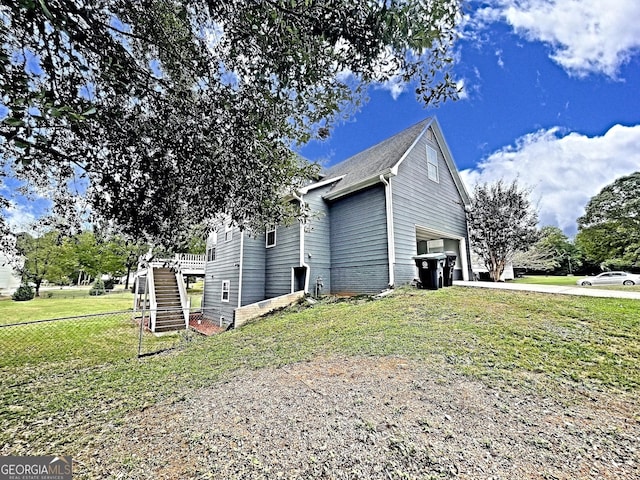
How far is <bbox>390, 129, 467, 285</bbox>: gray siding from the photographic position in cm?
904

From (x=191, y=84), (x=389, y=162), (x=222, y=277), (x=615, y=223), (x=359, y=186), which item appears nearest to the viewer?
(x=191, y=84)

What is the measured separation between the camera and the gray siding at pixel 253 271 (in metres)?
11.4

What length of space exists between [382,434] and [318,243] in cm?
836

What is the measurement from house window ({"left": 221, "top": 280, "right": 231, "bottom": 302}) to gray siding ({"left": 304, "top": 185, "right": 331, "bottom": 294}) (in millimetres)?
4751

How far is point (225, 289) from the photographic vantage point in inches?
505

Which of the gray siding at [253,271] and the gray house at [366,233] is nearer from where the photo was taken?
the gray house at [366,233]

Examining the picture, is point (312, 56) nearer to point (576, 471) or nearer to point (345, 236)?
point (576, 471)

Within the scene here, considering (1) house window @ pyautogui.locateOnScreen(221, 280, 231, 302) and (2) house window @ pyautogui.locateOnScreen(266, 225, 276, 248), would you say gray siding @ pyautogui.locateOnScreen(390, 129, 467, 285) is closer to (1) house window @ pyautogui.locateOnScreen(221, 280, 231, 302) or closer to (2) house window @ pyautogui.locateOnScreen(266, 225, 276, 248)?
(2) house window @ pyautogui.locateOnScreen(266, 225, 276, 248)

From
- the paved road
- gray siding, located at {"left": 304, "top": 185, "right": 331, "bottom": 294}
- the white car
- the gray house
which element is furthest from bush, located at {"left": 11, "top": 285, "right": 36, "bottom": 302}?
the white car

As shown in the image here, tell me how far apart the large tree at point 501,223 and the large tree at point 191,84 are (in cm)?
1153

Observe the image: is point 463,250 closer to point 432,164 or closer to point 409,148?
point 432,164

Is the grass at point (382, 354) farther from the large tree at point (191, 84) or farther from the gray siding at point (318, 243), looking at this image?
the gray siding at point (318, 243)

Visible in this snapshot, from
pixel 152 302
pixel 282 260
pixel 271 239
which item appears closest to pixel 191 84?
pixel 282 260

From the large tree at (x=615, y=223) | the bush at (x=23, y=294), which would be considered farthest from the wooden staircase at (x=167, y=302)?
the large tree at (x=615, y=223)
